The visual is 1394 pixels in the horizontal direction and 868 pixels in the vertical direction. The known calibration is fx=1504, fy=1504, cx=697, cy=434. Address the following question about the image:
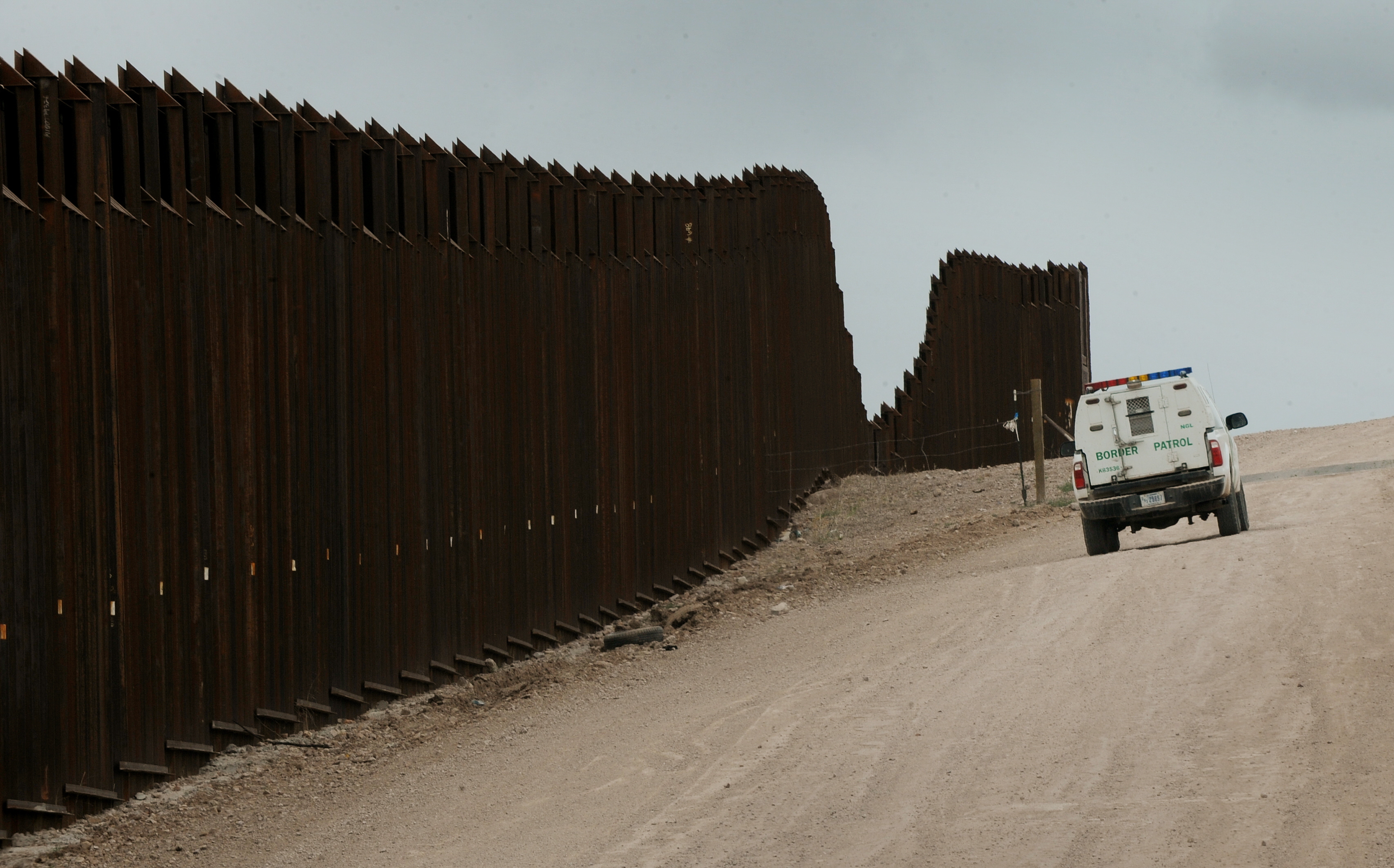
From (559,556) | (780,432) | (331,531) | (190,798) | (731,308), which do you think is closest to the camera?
(190,798)

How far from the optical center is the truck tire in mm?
18250

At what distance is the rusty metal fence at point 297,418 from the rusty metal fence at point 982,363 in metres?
11.3

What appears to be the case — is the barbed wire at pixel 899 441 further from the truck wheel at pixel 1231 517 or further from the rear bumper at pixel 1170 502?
the truck wheel at pixel 1231 517

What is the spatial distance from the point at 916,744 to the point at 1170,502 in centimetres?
810

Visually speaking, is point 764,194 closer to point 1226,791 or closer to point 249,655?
point 249,655

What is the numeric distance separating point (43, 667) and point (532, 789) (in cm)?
374

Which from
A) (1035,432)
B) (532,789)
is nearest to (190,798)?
(532,789)

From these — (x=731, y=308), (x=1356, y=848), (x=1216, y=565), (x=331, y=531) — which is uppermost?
(x=731, y=308)

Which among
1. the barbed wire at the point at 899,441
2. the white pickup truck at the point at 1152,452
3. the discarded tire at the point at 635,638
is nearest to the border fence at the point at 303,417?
the discarded tire at the point at 635,638

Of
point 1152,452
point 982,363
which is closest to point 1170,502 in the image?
point 1152,452

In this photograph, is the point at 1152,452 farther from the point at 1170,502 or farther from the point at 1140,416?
the point at 1170,502

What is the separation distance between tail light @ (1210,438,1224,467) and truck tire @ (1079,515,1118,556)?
1.43 m

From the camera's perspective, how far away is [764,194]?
1040 inches

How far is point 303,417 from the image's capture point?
47.3 ft
